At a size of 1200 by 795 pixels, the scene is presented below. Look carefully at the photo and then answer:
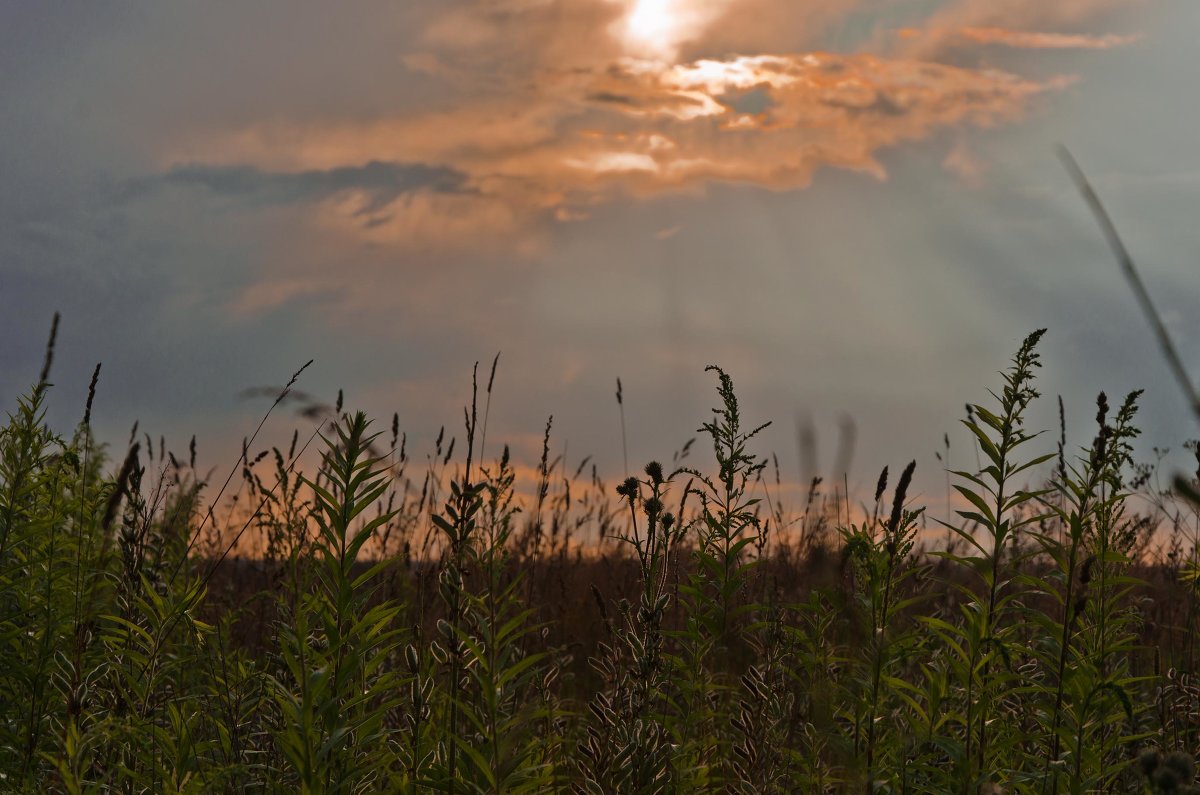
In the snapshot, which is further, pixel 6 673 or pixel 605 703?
pixel 6 673

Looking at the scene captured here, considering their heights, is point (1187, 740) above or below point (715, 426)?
below

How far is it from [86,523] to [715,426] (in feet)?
10.2

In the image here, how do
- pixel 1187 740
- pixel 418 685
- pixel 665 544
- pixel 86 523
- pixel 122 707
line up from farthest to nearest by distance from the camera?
pixel 86 523
pixel 1187 740
pixel 122 707
pixel 665 544
pixel 418 685

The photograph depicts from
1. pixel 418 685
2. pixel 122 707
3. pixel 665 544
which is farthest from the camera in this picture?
pixel 122 707

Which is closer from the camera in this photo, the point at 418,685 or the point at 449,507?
the point at 449,507

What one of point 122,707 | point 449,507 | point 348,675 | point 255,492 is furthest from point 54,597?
point 255,492

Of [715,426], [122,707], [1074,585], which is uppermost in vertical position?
[715,426]

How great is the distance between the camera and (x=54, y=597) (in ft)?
13.5

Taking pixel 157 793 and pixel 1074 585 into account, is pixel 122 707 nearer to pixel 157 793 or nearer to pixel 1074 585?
pixel 157 793

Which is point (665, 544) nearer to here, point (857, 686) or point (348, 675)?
point (348, 675)

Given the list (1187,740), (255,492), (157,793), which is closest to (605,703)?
(157,793)

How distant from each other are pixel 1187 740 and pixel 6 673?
16.5 ft

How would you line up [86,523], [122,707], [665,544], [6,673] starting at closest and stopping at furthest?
[665,544], [122,707], [6,673], [86,523]

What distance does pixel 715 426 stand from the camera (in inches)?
130
